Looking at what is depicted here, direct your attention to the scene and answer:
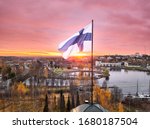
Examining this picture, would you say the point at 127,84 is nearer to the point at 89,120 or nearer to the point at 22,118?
the point at 89,120

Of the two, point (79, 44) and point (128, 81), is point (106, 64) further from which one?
point (79, 44)

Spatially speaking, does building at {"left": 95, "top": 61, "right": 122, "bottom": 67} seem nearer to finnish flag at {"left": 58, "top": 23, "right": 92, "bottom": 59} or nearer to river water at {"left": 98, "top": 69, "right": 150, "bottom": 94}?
river water at {"left": 98, "top": 69, "right": 150, "bottom": 94}

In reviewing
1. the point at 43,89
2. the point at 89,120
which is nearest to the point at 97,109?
the point at 89,120

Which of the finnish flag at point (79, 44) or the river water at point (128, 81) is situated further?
the river water at point (128, 81)

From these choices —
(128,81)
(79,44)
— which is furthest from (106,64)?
(79,44)

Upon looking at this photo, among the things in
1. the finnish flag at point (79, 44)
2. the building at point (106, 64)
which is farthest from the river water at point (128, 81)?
the finnish flag at point (79, 44)

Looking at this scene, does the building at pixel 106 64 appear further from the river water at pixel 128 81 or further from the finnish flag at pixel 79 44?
the finnish flag at pixel 79 44
